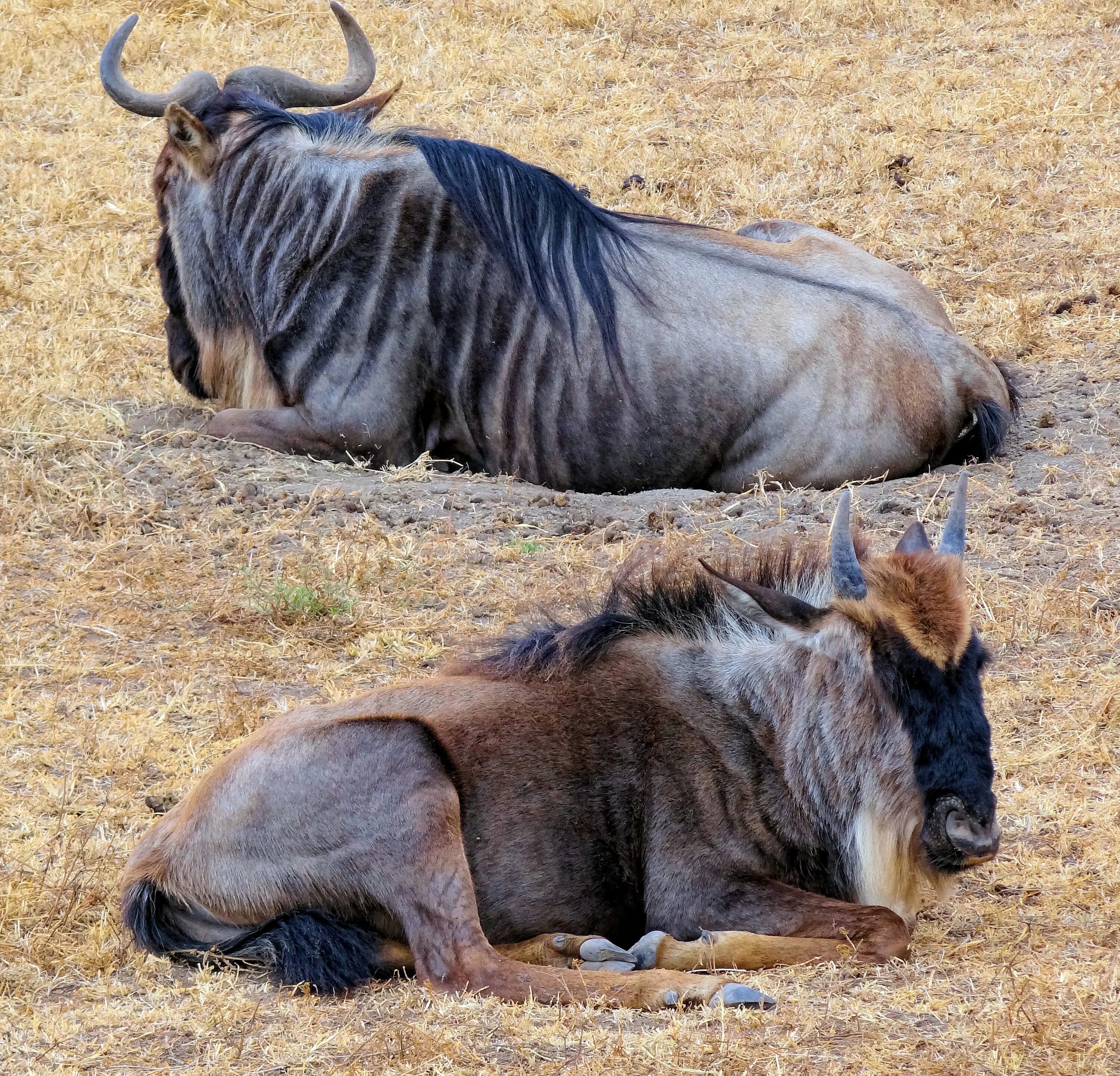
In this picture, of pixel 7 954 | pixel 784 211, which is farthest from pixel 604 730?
pixel 784 211

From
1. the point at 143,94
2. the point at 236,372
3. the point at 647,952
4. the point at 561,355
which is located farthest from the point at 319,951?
the point at 143,94

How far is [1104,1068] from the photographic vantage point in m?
2.97

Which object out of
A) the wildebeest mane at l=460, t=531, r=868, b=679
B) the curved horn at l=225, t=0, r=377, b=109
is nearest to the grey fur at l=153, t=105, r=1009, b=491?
the curved horn at l=225, t=0, r=377, b=109

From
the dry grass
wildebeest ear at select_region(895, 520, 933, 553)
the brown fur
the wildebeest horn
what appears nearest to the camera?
the dry grass

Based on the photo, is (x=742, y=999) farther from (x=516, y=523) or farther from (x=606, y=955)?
(x=516, y=523)

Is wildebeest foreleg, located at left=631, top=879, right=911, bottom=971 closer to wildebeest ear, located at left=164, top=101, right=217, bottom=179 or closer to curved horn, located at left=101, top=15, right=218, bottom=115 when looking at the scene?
wildebeest ear, located at left=164, top=101, right=217, bottom=179

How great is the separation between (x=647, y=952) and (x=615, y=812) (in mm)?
365

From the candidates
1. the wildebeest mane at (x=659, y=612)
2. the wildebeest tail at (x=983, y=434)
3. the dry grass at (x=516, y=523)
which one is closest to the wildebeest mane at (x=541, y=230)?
the dry grass at (x=516, y=523)

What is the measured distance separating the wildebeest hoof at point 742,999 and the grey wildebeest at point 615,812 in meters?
0.11

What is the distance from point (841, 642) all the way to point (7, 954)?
2011mm

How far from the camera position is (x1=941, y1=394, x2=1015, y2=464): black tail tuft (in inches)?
279

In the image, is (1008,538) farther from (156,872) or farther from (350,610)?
(156,872)

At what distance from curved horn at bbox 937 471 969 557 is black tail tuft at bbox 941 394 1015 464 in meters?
3.01

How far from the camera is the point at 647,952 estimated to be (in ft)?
12.4
